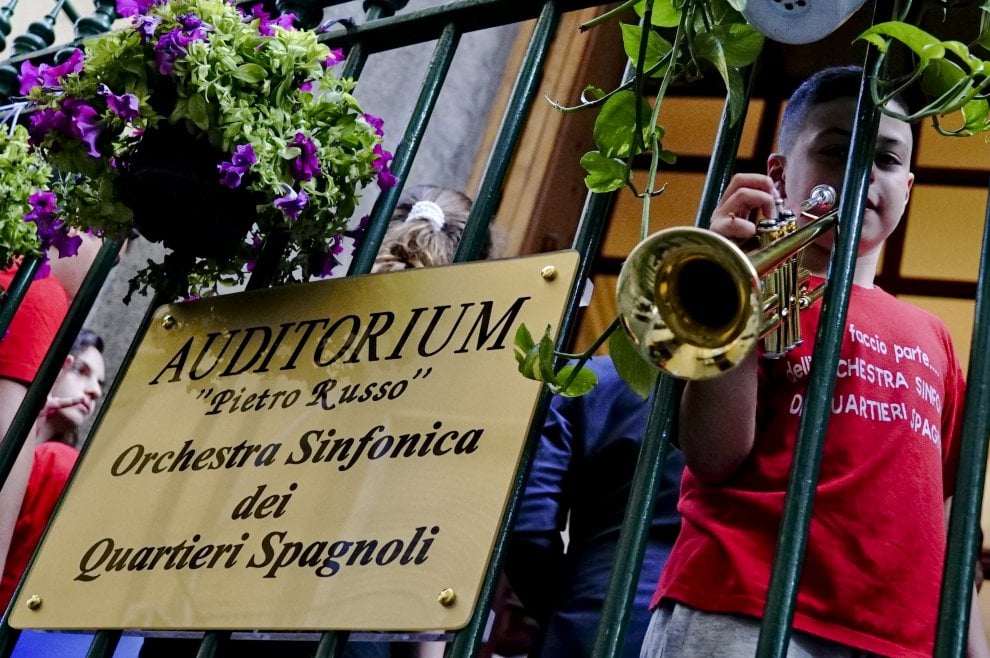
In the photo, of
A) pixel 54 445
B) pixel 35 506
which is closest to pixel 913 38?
pixel 35 506

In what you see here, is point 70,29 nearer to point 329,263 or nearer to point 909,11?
point 329,263

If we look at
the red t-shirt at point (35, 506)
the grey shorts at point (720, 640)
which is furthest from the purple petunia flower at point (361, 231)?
the red t-shirt at point (35, 506)

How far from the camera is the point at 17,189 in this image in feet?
5.84

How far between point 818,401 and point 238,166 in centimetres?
72

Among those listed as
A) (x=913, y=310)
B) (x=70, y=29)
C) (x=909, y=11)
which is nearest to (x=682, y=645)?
(x=913, y=310)

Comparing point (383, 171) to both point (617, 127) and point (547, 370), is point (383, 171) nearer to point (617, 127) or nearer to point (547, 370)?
point (617, 127)

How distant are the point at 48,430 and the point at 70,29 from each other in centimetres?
158

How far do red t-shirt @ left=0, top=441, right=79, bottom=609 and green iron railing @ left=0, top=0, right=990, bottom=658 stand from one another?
27.0 inches

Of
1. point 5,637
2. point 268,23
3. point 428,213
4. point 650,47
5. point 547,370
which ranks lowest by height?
point 5,637

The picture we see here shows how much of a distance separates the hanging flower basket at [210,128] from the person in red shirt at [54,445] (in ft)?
1.81

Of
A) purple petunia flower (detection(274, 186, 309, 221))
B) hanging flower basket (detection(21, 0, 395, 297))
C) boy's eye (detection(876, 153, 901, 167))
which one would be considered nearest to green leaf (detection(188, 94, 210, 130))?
hanging flower basket (detection(21, 0, 395, 297))

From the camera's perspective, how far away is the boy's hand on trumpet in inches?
46.1

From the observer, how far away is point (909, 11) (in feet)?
3.65

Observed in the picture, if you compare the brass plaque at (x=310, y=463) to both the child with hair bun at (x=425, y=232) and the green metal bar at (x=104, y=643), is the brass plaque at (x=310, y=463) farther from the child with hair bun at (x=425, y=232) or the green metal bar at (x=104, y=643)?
the child with hair bun at (x=425, y=232)
